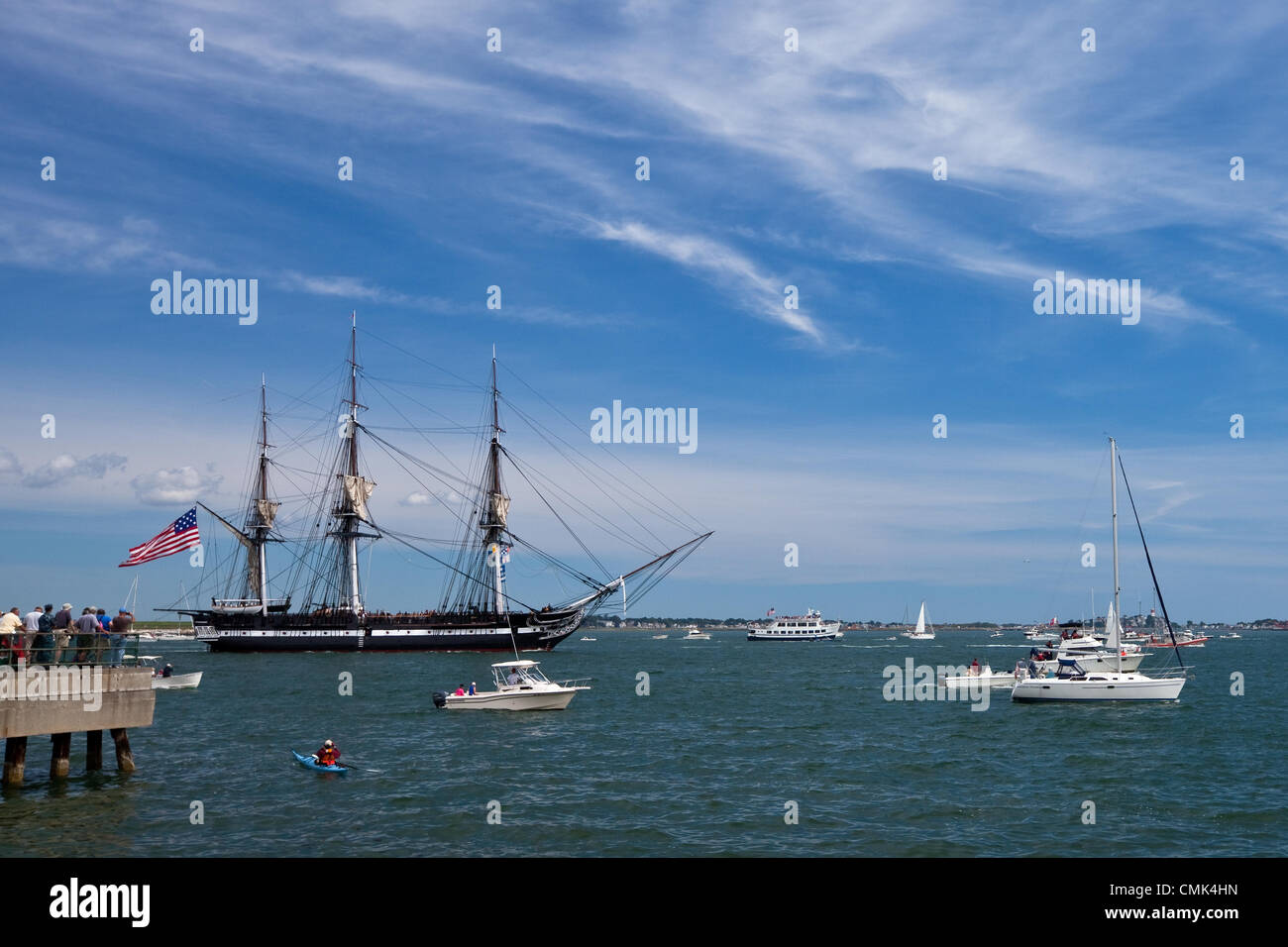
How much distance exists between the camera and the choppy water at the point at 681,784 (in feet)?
85.3

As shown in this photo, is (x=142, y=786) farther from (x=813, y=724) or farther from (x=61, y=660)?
(x=813, y=724)

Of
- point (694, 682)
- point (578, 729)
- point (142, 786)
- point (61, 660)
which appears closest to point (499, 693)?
point (578, 729)

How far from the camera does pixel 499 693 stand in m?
55.0

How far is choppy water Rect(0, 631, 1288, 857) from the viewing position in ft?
85.3

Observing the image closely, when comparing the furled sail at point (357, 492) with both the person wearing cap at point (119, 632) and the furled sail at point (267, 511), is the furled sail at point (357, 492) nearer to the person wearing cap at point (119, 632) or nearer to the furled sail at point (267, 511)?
the furled sail at point (267, 511)

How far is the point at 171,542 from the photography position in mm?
77188

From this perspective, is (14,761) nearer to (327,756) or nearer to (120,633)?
(120,633)

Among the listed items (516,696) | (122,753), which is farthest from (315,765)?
(516,696)

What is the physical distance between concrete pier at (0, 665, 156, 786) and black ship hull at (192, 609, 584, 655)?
10200cm

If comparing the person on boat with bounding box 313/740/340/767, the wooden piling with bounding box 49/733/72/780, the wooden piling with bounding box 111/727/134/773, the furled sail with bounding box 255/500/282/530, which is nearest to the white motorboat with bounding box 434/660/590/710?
the person on boat with bounding box 313/740/340/767

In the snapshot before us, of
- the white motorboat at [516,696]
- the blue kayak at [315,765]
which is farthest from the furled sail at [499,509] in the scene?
the blue kayak at [315,765]

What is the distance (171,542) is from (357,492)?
67.9m

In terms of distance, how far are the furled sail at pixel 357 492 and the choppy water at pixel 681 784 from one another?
8205 cm
